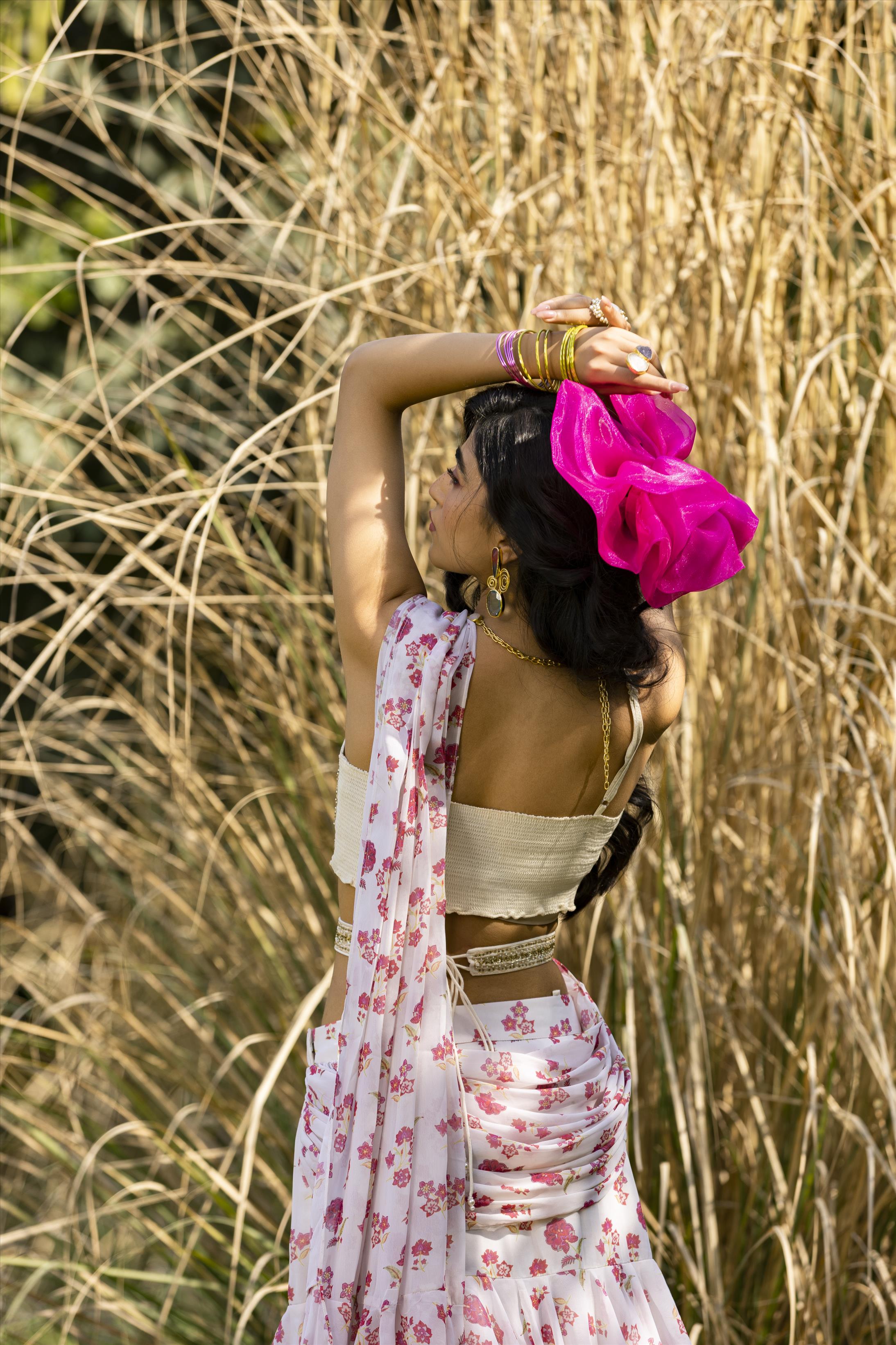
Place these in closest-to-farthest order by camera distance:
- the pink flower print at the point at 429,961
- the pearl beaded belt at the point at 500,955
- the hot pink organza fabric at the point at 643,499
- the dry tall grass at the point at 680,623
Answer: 1. the hot pink organza fabric at the point at 643,499
2. the pink flower print at the point at 429,961
3. the pearl beaded belt at the point at 500,955
4. the dry tall grass at the point at 680,623

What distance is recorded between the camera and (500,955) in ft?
4.75

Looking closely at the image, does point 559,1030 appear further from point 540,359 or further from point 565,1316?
point 540,359

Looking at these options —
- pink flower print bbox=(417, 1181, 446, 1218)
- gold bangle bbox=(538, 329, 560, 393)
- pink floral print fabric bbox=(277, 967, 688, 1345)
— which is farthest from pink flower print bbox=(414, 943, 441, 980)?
gold bangle bbox=(538, 329, 560, 393)

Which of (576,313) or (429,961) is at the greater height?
(576,313)

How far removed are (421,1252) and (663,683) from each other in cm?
67

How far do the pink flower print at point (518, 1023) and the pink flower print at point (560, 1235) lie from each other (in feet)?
0.67

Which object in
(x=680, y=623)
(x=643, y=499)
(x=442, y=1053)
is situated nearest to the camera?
(x=643, y=499)

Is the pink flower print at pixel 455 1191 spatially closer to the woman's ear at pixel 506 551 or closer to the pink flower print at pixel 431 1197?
the pink flower print at pixel 431 1197

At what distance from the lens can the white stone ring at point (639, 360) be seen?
4.21 ft

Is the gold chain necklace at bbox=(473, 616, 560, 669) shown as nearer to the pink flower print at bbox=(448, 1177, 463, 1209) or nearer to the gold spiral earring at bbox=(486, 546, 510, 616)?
the gold spiral earring at bbox=(486, 546, 510, 616)

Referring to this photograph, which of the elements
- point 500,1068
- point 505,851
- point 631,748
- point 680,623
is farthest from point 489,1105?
point 680,623

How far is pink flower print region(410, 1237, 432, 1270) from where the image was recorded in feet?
4.30

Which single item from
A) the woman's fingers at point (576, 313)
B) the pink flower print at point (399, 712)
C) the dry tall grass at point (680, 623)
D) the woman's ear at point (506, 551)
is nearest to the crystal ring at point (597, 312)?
the woman's fingers at point (576, 313)

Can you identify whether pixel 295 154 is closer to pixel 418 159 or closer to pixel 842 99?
pixel 418 159
